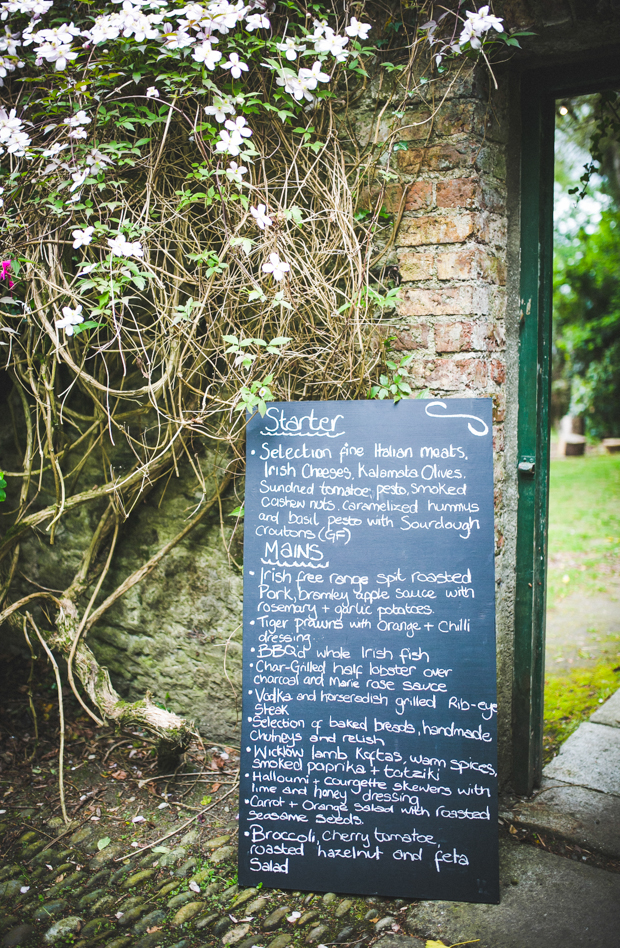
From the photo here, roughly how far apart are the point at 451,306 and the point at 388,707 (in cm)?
138

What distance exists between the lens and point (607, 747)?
115 inches

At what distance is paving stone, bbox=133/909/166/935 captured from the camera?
1955 millimetres

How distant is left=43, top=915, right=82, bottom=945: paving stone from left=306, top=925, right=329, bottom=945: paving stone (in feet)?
2.37

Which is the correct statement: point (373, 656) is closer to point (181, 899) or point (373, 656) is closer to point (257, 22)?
point (181, 899)

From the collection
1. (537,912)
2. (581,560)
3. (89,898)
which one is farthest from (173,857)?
(581,560)

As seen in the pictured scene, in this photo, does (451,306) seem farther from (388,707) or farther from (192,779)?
(192,779)

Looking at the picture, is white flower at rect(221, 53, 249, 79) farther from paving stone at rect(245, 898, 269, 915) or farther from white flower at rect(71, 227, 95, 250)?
paving stone at rect(245, 898, 269, 915)

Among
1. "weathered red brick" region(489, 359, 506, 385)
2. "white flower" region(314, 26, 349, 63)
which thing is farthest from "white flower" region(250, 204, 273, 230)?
"weathered red brick" region(489, 359, 506, 385)

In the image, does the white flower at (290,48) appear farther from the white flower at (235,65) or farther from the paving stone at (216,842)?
the paving stone at (216,842)

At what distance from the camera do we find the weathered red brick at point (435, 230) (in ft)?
7.20

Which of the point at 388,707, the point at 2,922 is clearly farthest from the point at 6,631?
the point at 388,707

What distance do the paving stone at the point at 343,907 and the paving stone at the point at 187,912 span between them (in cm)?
44

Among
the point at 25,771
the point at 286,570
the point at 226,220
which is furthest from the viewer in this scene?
the point at 25,771

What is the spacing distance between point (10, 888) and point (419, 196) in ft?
9.02
